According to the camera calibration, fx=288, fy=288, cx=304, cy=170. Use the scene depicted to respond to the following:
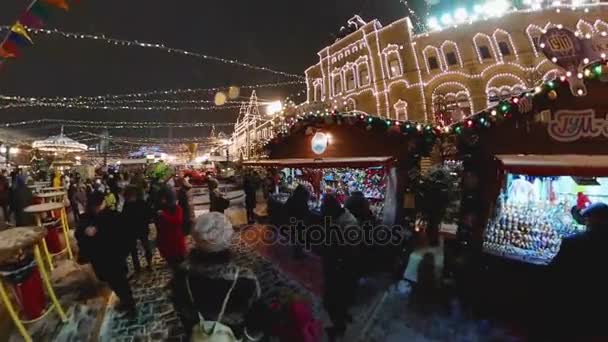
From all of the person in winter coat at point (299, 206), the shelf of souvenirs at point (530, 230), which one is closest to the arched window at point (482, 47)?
the shelf of souvenirs at point (530, 230)

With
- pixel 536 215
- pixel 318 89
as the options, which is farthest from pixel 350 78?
pixel 536 215

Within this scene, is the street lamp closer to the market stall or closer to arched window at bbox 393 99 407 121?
arched window at bbox 393 99 407 121

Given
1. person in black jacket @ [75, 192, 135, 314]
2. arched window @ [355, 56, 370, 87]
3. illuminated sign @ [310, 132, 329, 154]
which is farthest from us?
arched window @ [355, 56, 370, 87]

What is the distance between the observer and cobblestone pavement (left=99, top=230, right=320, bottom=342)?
4.14m

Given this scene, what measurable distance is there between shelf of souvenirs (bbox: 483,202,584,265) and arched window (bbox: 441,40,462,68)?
57.1ft

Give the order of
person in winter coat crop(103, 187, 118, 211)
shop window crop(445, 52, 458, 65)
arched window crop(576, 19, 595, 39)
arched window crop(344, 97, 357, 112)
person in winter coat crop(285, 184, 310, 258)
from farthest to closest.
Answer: arched window crop(344, 97, 357, 112) < shop window crop(445, 52, 458, 65) < arched window crop(576, 19, 595, 39) < person in winter coat crop(285, 184, 310, 258) < person in winter coat crop(103, 187, 118, 211)

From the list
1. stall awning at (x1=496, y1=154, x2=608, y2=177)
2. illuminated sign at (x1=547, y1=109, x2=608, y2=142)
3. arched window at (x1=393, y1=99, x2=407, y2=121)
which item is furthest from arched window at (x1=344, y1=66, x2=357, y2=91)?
stall awning at (x1=496, y1=154, x2=608, y2=177)

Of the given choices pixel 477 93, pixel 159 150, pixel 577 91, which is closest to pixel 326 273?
pixel 577 91

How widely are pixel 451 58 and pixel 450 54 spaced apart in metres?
0.29

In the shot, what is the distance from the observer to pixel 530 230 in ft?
16.1

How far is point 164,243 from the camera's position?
18.5 ft

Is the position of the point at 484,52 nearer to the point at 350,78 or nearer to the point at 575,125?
the point at 350,78

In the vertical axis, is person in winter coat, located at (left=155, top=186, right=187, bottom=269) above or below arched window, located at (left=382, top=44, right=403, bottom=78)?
below

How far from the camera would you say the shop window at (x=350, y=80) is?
24188 mm
